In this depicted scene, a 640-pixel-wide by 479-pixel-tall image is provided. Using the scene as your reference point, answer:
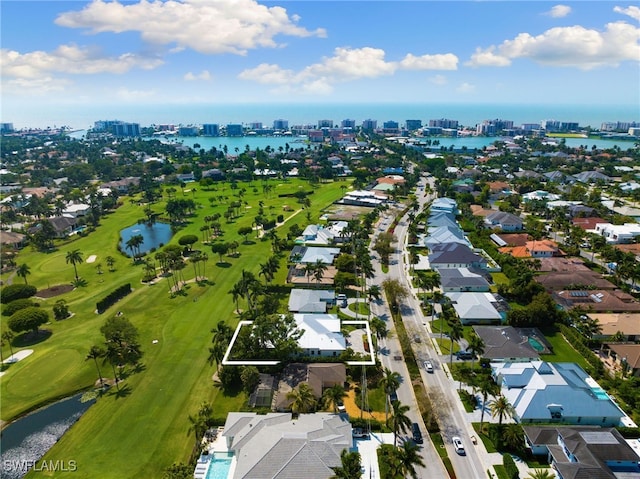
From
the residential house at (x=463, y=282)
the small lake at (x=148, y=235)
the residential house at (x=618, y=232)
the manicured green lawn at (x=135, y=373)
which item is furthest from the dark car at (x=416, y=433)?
the residential house at (x=618, y=232)

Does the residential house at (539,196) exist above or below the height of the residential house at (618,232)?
above

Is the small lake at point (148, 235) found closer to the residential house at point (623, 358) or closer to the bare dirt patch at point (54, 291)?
the bare dirt patch at point (54, 291)

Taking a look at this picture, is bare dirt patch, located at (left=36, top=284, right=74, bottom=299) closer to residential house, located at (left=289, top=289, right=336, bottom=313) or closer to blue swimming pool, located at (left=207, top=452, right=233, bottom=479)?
residential house, located at (left=289, top=289, right=336, bottom=313)

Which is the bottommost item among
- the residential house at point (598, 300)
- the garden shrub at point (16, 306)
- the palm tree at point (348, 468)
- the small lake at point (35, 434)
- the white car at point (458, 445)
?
the small lake at point (35, 434)

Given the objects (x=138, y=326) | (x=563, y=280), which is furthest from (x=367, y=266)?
(x=138, y=326)

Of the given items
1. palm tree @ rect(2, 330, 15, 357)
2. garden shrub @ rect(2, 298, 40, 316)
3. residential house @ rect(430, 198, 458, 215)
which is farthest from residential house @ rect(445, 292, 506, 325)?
garden shrub @ rect(2, 298, 40, 316)

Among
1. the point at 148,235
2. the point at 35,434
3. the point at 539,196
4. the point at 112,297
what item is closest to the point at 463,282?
the point at 112,297
